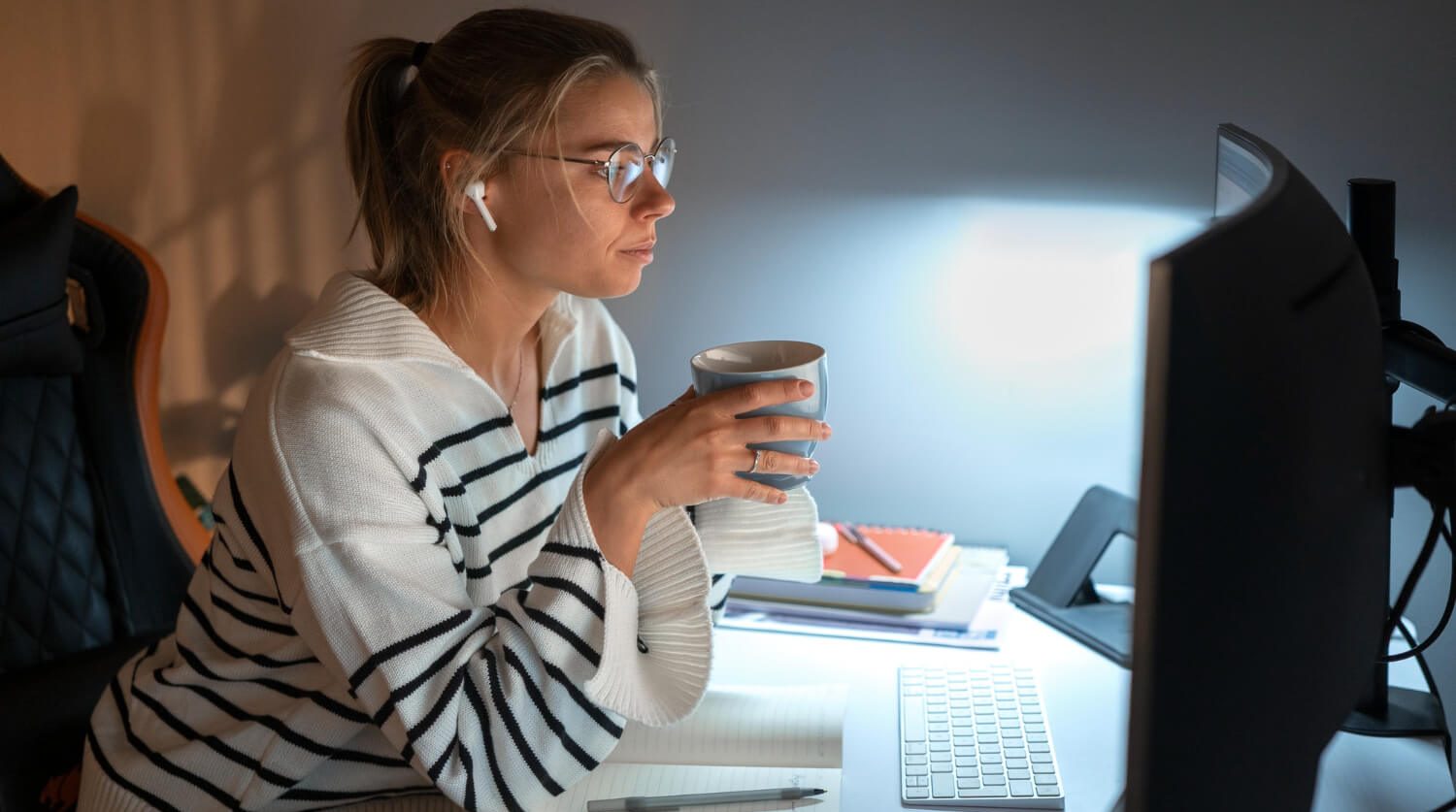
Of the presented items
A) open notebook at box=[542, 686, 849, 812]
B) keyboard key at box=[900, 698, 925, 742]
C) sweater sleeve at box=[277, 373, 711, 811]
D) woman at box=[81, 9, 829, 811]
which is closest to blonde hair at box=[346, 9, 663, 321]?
woman at box=[81, 9, 829, 811]

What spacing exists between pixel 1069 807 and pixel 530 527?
1.84 ft

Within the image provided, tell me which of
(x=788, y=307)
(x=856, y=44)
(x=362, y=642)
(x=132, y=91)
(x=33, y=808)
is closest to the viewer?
(x=362, y=642)

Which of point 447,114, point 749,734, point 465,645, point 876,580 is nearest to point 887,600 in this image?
point 876,580

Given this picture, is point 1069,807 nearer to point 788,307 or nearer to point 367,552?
point 367,552

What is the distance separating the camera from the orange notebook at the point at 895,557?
143cm

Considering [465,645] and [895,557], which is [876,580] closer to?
[895,557]

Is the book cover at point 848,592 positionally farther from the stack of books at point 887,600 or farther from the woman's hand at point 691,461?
the woman's hand at point 691,461

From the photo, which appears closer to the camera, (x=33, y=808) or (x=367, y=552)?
(x=367, y=552)

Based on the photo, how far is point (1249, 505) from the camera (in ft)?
1.93

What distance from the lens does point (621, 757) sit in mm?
1141

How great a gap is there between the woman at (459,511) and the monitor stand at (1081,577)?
11.0 inches

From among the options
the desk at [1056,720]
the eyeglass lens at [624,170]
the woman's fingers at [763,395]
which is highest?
→ the eyeglass lens at [624,170]

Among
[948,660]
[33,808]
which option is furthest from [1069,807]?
[33,808]

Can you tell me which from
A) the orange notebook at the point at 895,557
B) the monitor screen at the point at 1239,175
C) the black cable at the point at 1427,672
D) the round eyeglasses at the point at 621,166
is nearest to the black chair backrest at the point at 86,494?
the round eyeglasses at the point at 621,166
